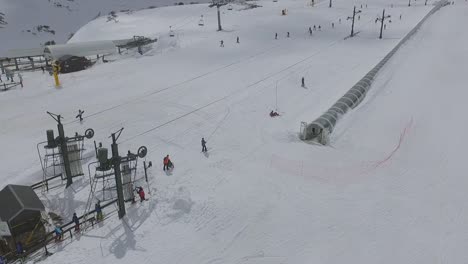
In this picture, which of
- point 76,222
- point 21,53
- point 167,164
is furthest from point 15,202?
point 21,53

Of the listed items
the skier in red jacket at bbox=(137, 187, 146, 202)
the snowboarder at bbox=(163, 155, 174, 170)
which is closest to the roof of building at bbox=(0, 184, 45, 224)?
the skier in red jacket at bbox=(137, 187, 146, 202)

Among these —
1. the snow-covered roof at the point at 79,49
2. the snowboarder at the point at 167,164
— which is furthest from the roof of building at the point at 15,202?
the snow-covered roof at the point at 79,49

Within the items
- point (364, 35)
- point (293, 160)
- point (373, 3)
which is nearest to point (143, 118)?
point (293, 160)

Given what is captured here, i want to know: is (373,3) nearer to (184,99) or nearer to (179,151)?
(184,99)

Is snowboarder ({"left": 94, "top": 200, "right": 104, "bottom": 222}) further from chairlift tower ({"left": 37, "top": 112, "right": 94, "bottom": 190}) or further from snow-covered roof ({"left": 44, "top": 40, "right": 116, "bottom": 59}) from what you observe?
snow-covered roof ({"left": 44, "top": 40, "right": 116, "bottom": 59})

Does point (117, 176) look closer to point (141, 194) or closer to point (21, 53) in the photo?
point (141, 194)

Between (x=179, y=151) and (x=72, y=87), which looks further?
(x=72, y=87)

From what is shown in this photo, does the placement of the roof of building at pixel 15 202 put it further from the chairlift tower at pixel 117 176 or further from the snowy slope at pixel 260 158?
the chairlift tower at pixel 117 176
